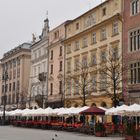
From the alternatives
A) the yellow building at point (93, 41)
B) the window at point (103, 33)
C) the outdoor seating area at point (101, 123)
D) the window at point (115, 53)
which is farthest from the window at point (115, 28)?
the outdoor seating area at point (101, 123)

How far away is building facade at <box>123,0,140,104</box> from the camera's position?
139 feet

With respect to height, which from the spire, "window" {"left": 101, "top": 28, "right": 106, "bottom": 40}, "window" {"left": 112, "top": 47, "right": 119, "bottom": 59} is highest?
the spire

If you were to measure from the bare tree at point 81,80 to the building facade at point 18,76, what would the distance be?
27111 millimetres

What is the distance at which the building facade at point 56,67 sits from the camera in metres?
62.8

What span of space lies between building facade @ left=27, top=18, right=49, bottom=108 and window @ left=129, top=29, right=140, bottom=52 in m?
27.4

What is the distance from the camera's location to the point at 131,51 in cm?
4378

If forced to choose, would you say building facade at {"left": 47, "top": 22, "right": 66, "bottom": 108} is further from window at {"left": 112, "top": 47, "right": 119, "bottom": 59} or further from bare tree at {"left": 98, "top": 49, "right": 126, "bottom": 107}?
window at {"left": 112, "top": 47, "right": 119, "bottom": 59}

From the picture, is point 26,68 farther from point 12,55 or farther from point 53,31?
point 53,31

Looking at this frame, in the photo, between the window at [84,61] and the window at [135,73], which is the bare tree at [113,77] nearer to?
the window at [135,73]

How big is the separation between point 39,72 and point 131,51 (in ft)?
105

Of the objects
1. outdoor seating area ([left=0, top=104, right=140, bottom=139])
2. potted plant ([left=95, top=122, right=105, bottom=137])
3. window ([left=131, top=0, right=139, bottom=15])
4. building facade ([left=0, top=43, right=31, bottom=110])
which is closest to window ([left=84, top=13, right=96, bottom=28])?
window ([left=131, top=0, right=139, bottom=15])

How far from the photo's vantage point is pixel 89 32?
5422 cm

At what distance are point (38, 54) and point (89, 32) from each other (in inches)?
879

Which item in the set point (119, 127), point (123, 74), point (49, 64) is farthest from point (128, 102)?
point (49, 64)
